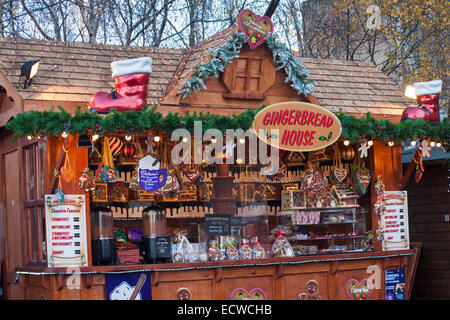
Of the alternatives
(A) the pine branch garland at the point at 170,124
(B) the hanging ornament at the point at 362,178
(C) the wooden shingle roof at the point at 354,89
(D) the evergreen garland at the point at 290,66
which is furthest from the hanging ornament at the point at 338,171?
(D) the evergreen garland at the point at 290,66

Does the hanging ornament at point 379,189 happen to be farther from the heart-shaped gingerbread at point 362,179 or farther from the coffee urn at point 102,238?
the coffee urn at point 102,238

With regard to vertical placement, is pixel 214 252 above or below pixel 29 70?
below

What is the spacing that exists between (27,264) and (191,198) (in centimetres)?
284

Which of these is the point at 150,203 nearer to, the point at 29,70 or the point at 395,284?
the point at 29,70

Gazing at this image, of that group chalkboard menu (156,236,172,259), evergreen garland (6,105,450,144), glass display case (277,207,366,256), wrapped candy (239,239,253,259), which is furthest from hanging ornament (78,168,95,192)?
glass display case (277,207,366,256)

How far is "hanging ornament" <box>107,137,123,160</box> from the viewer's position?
31.7 ft

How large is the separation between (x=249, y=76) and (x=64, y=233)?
139 inches

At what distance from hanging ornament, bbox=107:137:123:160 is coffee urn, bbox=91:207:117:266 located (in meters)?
0.87

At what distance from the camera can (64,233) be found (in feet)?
28.6

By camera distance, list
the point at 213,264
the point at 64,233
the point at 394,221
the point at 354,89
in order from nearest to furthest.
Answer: the point at 64,233, the point at 213,264, the point at 394,221, the point at 354,89

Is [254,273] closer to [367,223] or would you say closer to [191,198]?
[191,198]

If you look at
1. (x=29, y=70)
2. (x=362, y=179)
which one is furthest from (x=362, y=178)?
(x=29, y=70)

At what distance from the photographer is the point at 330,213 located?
11.2m

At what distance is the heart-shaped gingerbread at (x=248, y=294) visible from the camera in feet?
31.6
